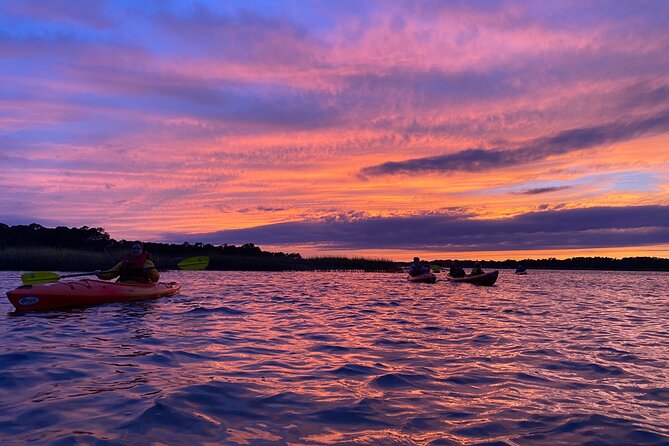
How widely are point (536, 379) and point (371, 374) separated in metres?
2.12

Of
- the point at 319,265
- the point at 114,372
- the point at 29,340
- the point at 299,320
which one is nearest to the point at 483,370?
the point at 114,372

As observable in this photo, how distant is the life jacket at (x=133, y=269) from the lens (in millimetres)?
16406

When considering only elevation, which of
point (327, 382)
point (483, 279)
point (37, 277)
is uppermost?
point (37, 277)

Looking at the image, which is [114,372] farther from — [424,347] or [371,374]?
[424,347]

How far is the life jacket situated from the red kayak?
20.0 inches

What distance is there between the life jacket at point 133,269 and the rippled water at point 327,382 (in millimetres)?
4549

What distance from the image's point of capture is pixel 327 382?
6078mm

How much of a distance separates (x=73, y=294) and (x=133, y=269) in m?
2.92

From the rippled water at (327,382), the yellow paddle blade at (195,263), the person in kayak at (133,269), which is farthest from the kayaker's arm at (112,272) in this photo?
the rippled water at (327,382)

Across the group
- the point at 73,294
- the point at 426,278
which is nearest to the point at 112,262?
the point at 426,278

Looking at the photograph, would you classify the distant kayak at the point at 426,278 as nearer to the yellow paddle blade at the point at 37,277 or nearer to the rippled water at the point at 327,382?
the rippled water at the point at 327,382

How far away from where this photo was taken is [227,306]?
1487cm

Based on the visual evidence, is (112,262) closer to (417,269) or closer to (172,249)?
(417,269)

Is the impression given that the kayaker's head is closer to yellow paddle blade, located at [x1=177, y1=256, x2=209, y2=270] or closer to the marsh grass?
yellow paddle blade, located at [x1=177, y1=256, x2=209, y2=270]
